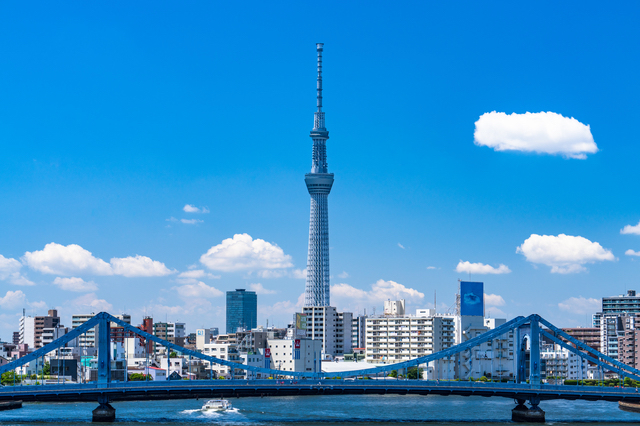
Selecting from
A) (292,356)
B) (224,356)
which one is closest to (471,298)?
(292,356)

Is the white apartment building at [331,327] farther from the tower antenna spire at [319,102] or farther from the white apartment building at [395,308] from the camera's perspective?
the tower antenna spire at [319,102]

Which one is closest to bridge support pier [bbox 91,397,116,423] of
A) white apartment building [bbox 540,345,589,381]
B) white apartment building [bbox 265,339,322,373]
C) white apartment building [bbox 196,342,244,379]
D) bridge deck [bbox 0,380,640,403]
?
bridge deck [bbox 0,380,640,403]

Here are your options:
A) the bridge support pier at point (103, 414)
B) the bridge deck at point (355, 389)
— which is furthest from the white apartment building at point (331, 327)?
the bridge support pier at point (103, 414)

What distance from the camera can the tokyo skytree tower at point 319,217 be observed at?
131 meters

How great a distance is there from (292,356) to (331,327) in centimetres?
2586

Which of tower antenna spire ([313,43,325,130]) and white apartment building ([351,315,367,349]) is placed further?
tower antenna spire ([313,43,325,130])

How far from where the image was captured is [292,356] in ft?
279

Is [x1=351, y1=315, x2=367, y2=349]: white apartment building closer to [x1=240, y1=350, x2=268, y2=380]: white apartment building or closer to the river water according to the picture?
[x1=240, y1=350, x2=268, y2=380]: white apartment building

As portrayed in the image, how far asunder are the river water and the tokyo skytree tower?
6145cm

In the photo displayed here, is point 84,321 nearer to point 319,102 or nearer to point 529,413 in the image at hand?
point 319,102

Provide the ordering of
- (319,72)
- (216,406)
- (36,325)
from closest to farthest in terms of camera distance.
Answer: (216,406) < (36,325) < (319,72)

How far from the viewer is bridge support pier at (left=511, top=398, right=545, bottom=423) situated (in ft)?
159

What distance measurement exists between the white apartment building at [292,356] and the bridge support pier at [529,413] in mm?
35964

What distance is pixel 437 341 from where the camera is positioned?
92.1m
